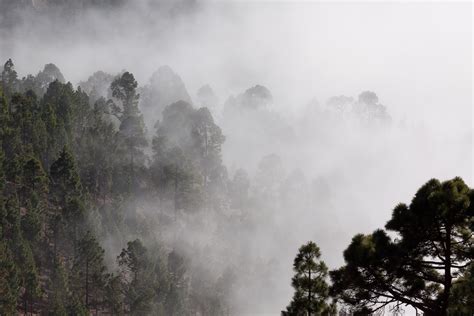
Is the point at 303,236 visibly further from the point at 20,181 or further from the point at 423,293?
the point at 423,293

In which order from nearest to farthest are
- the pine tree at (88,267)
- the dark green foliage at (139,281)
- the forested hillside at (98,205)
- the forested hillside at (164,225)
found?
the forested hillside at (164,225) → the forested hillside at (98,205) → the pine tree at (88,267) → the dark green foliage at (139,281)

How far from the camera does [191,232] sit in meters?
94.4

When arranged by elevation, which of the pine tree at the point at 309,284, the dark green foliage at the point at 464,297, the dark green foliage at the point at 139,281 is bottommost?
the dark green foliage at the point at 464,297

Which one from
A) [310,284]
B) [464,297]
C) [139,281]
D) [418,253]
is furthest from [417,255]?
[139,281]

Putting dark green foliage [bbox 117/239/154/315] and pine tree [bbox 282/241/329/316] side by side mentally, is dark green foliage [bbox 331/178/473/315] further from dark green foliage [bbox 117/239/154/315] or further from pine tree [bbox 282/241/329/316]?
dark green foliage [bbox 117/239/154/315]

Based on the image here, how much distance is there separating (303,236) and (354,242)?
92.6 metres

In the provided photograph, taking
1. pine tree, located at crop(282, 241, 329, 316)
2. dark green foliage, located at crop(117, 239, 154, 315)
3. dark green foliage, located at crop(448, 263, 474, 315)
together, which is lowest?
dark green foliage, located at crop(448, 263, 474, 315)

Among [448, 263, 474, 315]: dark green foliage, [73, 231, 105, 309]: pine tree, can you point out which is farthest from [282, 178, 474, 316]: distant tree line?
[73, 231, 105, 309]: pine tree

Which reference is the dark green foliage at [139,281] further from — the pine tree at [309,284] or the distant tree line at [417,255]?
A: the distant tree line at [417,255]

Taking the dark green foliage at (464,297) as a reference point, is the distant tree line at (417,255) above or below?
above

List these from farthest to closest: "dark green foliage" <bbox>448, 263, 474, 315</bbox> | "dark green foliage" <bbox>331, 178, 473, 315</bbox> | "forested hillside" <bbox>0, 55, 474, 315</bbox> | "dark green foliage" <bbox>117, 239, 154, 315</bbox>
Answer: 1. "dark green foliage" <bbox>117, 239, 154, 315</bbox>
2. "forested hillside" <bbox>0, 55, 474, 315</bbox>
3. "dark green foliage" <bbox>331, 178, 473, 315</bbox>
4. "dark green foliage" <bbox>448, 263, 474, 315</bbox>

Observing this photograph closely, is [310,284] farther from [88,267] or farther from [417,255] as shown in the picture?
[88,267]

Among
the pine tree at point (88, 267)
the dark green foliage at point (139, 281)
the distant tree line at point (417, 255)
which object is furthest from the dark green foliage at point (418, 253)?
the pine tree at point (88, 267)

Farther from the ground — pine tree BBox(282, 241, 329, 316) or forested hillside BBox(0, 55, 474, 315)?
forested hillside BBox(0, 55, 474, 315)
